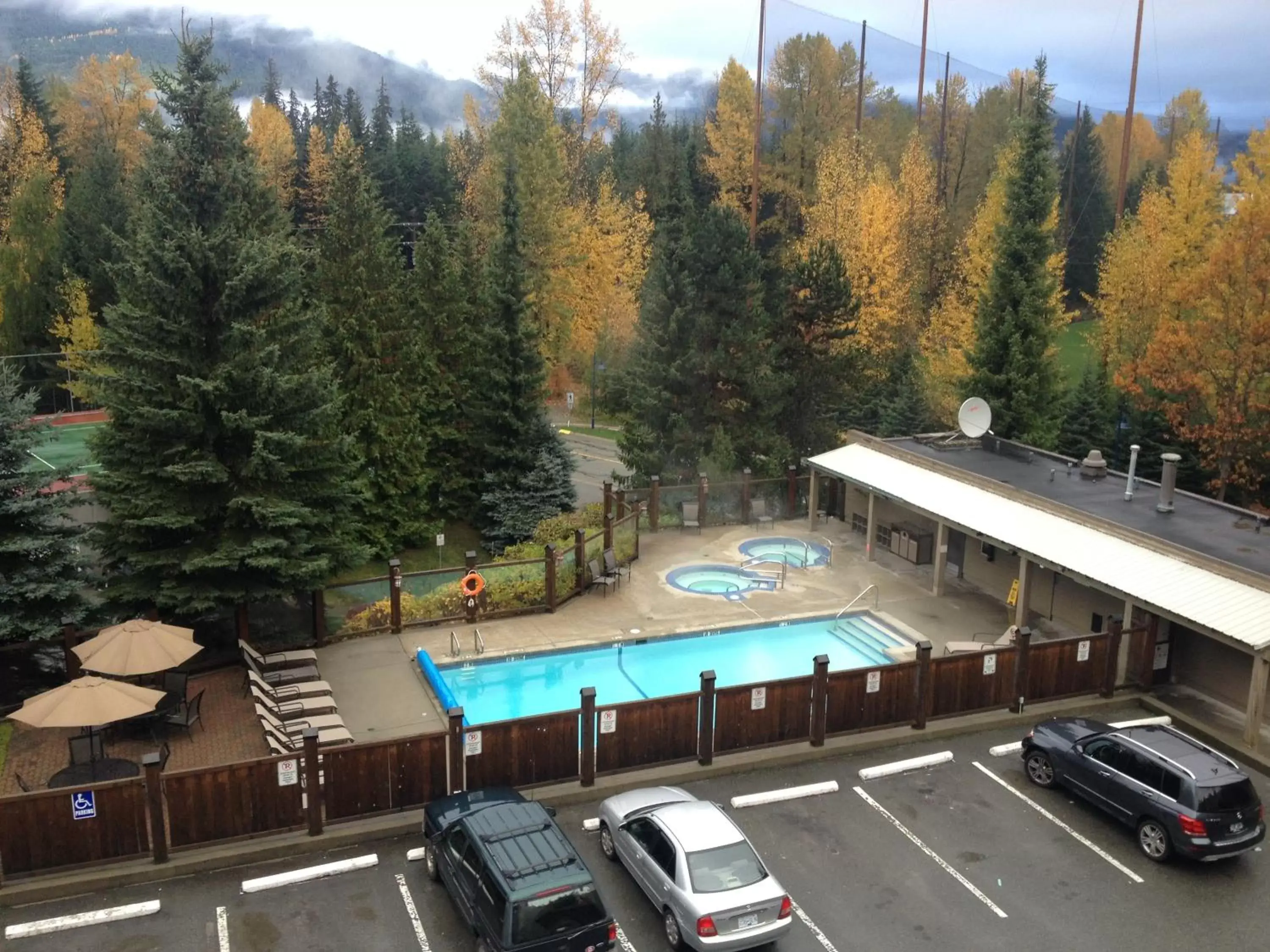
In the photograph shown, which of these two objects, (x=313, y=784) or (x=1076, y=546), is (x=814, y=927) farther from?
Answer: (x=1076, y=546)

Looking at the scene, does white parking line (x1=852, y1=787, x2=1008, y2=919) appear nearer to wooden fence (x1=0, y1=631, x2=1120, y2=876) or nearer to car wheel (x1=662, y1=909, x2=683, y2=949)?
wooden fence (x1=0, y1=631, x2=1120, y2=876)

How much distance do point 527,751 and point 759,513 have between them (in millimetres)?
17315

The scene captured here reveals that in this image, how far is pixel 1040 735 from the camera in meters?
15.7

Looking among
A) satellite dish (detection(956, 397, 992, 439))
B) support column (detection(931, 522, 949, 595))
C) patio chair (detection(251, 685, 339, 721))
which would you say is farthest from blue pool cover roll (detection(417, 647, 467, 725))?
satellite dish (detection(956, 397, 992, 439))

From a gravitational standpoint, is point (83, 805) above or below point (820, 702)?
above

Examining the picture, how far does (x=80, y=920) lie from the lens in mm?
12047

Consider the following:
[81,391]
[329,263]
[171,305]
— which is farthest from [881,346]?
[81,391]

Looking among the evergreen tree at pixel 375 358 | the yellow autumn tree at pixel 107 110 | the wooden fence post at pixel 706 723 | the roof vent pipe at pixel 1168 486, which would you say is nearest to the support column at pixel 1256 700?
the roof vent pipe at pixel 1168 486

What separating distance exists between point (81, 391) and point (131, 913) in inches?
1386

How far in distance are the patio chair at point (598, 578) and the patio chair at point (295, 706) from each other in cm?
809

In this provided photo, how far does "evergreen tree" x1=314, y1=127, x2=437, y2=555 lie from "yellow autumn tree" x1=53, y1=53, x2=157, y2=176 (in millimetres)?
44862

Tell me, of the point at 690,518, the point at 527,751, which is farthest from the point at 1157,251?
the point at 527,751

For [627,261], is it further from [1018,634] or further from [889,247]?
[1018,634]

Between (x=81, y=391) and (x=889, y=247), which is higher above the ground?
(x=889, y=247)
